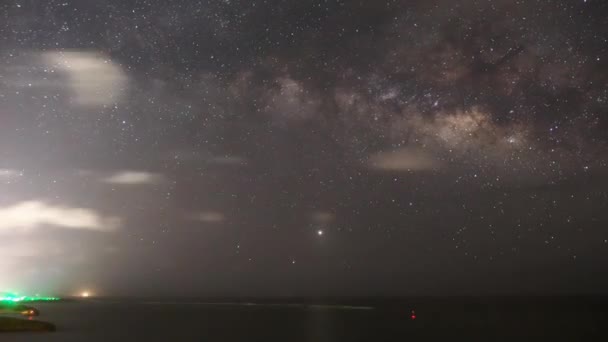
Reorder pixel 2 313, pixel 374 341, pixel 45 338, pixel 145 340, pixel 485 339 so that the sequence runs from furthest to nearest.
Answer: pixel 2 313
pixel 485 339
pixel 374 341
pixel 145 340
pixel 45 338

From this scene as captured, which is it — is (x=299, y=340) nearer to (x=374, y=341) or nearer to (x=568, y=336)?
(x=374, y=341)

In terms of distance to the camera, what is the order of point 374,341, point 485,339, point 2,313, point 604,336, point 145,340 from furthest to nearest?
1. point 2,313
2. point 604,336
3. point 485,339
4. point 374,341
5. point 145,340

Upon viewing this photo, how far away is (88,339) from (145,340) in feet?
22.8

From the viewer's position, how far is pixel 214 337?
70062mm

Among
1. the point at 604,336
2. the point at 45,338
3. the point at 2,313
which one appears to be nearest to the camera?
the point at 45,338

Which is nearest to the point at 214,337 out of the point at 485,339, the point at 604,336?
the point at 485,339

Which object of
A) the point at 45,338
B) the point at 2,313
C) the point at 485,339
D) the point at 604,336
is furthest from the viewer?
the point at 2,313

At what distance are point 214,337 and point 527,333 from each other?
155 ft

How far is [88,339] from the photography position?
2522 inches

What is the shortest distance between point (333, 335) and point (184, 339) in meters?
22.0

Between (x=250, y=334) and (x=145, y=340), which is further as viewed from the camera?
(x=250, y=334)

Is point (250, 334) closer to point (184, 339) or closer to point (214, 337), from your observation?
point (214, 337)

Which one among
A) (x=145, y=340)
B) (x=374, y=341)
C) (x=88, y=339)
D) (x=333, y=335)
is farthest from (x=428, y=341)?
(x=88, y=339)

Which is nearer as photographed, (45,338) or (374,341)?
(45,338)
